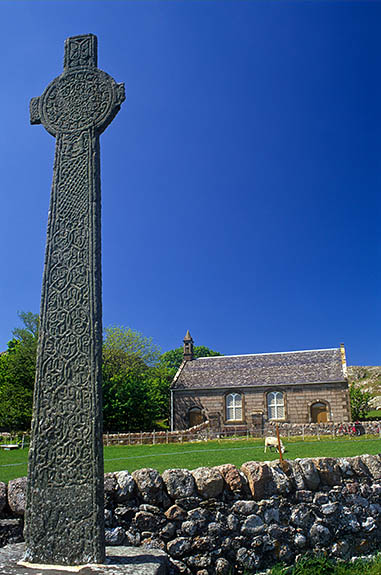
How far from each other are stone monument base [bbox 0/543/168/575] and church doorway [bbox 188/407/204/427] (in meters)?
31.7

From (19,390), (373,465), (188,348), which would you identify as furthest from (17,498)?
(188,348)

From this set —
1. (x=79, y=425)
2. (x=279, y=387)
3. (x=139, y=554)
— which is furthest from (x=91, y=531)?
(x=279, y=387)

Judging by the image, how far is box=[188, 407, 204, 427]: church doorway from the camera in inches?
1330

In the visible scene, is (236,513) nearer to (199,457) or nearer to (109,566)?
(109,566)

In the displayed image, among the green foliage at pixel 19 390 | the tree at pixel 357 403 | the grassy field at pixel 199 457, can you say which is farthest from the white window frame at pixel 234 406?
the green foliage at pixel 19 390

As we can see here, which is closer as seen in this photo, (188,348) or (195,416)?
(195,416)

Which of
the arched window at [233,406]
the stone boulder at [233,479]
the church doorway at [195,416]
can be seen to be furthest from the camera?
the church doorway at [195,416]

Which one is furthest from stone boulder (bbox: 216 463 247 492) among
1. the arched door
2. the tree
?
the tree

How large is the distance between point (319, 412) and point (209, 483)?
1128 inches

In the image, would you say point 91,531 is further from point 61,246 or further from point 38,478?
point 61,246

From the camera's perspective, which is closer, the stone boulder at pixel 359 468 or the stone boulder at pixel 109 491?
the stone boulder at pixel 109 491

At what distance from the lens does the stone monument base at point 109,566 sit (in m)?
2.74

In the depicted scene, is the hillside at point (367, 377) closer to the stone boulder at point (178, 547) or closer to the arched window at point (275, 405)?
the arched window at point (275, 405)

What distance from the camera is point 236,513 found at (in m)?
4.61
